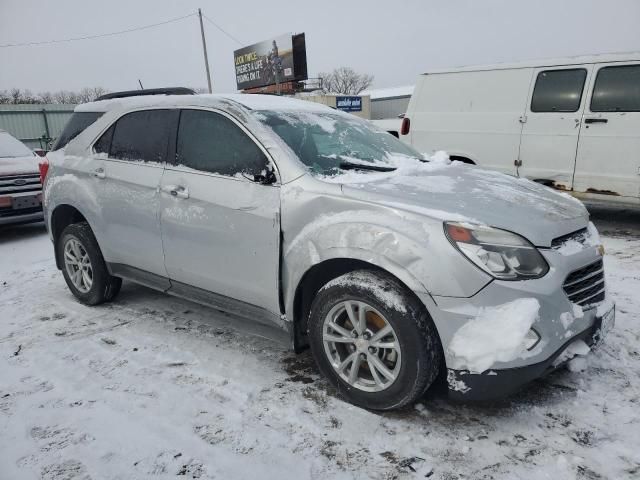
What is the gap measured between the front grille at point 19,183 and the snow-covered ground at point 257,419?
4.33m

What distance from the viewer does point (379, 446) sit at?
7.80ft

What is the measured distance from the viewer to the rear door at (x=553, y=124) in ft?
20.5

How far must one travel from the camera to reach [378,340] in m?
2.56

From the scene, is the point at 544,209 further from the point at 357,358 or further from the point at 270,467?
the point at 270,467

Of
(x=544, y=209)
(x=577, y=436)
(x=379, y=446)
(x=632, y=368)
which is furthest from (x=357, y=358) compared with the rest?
(x=632, y=368)

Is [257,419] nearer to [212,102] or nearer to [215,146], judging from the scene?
[215,146]

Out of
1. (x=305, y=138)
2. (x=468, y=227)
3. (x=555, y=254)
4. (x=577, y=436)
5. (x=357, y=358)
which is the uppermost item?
(x=305, y=138)

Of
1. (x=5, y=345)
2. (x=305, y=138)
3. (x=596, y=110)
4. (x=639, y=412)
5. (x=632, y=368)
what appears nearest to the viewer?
(x=639, y=412)

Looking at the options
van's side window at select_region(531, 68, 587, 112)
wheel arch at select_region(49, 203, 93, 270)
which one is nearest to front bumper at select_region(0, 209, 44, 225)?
wheel arch at select_region(49, 203, 93, 270)

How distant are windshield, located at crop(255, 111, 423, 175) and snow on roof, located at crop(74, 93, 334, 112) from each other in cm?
11

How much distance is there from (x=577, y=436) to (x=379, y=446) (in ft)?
3.17

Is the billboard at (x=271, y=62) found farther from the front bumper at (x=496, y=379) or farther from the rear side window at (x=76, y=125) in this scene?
the front bumper at (x=496, y=379)

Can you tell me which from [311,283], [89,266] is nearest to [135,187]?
[89,266]

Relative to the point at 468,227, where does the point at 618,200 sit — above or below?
below
